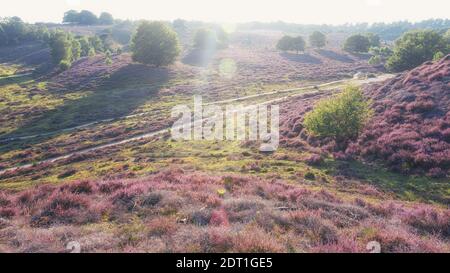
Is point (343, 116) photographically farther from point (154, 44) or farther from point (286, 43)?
point (286, 43)

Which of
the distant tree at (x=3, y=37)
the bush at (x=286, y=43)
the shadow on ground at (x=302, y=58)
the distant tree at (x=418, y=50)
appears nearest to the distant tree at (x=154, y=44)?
the shadow on ground at (x=302, y=58)

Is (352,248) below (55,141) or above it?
above

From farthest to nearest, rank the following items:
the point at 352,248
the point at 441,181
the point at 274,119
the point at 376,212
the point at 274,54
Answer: the point at 274,54 → the point at 274,119 → the point at 441,181 → the point at 376,212 → the point at 352,248

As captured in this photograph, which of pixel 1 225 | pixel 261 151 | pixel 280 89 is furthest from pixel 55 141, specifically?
pixel 280 89

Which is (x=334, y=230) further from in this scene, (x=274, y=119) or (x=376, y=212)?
(x=274, y=119)

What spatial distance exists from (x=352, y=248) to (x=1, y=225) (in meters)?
14.6

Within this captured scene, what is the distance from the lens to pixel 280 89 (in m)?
84.1

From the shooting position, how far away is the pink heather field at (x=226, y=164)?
1232cm

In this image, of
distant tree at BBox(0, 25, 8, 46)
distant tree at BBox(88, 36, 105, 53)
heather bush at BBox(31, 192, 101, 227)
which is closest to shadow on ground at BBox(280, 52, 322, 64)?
distant tree at BBox(88, 36, 105, 53)

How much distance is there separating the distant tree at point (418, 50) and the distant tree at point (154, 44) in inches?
2644

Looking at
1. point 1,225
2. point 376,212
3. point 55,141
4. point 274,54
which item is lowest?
point 55,141

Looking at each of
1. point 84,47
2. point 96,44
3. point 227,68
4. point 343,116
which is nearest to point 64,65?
point 84,47

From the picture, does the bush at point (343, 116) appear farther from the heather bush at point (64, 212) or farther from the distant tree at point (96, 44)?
the distant tree at point (96, 44)
